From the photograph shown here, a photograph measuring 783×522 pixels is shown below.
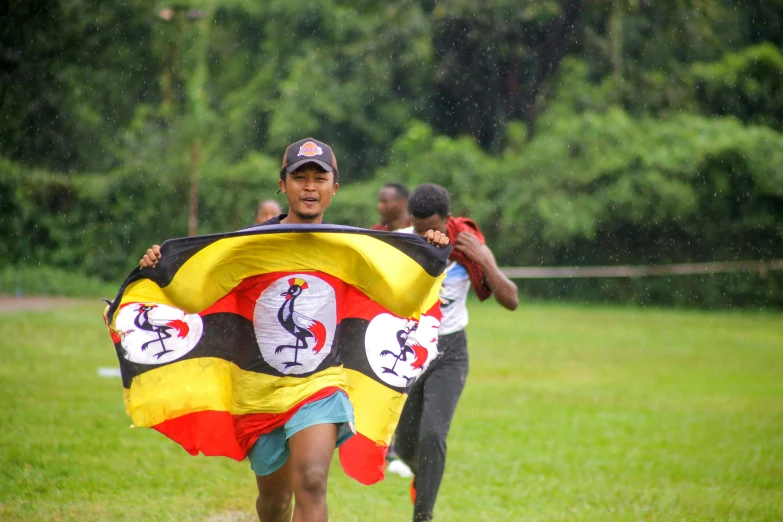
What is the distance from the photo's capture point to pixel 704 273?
26734 mm

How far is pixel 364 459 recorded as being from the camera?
5.13 meters

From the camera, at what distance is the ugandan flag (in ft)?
15.8

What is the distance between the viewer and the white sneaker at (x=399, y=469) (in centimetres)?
828

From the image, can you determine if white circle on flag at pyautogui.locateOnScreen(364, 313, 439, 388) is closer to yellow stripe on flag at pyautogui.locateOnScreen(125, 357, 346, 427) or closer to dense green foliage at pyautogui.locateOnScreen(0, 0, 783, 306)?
yellow stripe on flag at pyautogui.locateOnScreen(125, 357, 346, 427)

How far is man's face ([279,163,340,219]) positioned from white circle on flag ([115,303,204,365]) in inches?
31.1

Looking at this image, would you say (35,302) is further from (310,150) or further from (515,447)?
(310,150)

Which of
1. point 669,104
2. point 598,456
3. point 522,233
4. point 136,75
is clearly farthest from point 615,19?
point 598,456

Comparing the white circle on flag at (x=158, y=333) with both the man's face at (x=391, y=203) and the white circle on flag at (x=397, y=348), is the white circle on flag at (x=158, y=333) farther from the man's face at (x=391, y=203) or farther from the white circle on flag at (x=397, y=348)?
the man's face at (x=391, y=203)

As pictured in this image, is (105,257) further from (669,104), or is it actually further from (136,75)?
(669,104)

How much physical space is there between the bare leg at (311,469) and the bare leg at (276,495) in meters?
0.28

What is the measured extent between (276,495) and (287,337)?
2.57ft

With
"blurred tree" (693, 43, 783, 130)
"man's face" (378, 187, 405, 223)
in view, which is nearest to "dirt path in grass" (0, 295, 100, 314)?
"man's face" (378, 187, 405, 223)

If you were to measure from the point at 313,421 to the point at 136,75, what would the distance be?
28.8m

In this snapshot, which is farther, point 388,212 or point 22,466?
point 388,212
